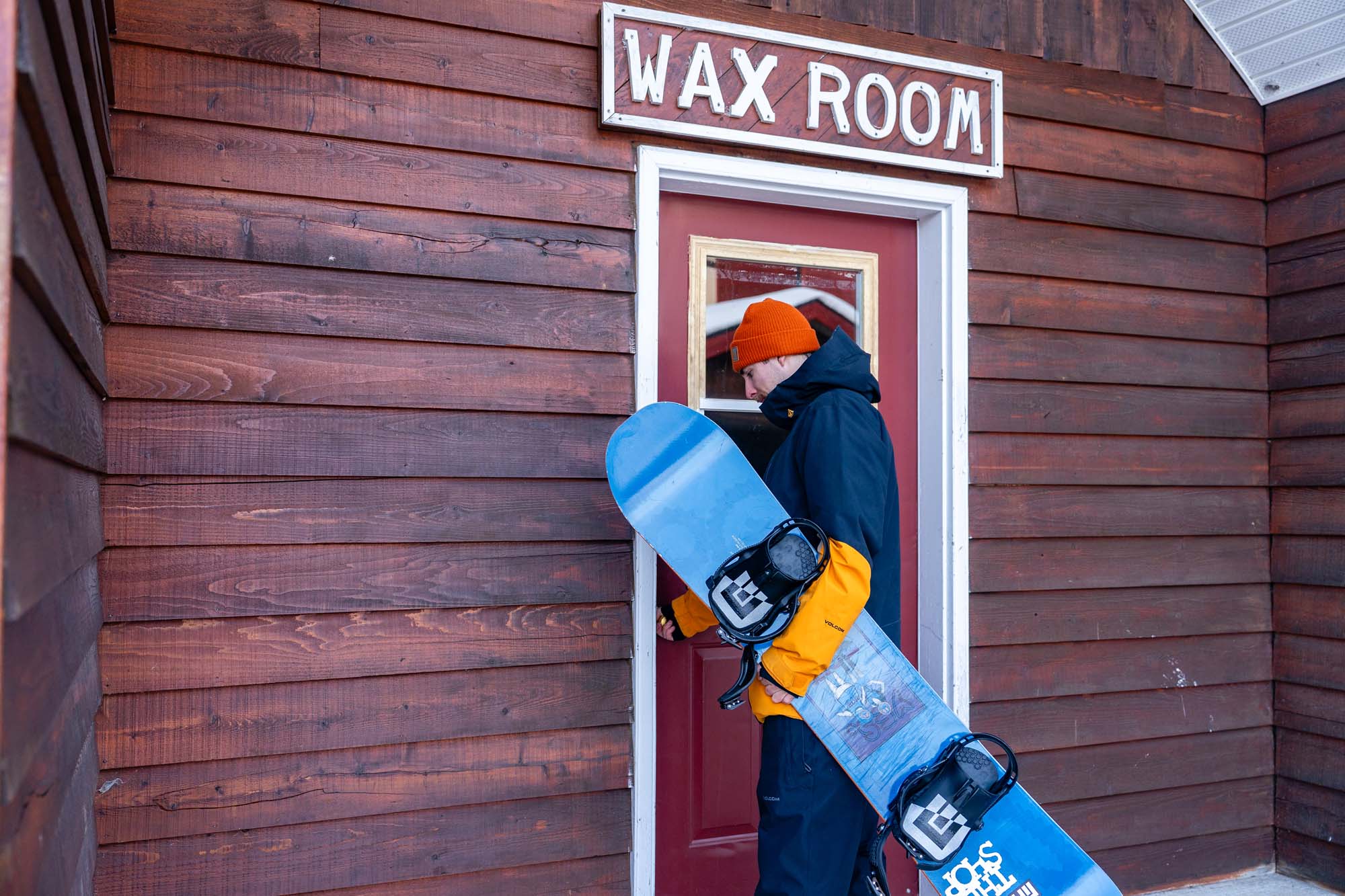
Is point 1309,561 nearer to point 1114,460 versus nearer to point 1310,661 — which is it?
point 1310,661

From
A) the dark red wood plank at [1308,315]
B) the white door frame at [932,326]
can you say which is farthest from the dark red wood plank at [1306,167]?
the white door frame at [932,326]

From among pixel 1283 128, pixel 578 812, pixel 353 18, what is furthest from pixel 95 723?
pixel 1283 128

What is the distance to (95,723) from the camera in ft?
5.74

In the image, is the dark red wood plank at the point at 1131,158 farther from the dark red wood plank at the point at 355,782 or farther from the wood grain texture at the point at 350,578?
the dark red wood plank at the point at 355,782

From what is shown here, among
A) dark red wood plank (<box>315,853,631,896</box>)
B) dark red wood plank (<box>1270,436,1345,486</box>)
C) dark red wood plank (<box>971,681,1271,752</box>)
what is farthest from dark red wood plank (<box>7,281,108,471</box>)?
dark red wood plank (<box>1270,436,1345,486</box>)

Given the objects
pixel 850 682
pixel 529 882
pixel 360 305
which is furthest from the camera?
pixel 529 882

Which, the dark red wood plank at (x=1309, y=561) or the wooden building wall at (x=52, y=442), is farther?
the dark red wood plank at (x=1309, y=561)

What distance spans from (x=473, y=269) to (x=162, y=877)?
1360 mm

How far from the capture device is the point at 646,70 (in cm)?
218

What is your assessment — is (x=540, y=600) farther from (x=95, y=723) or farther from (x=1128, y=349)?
(x=1128, y=349)

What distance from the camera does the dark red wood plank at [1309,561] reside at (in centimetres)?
276

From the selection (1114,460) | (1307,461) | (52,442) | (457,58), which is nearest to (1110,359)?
(1114,460)

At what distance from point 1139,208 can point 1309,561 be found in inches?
46.3

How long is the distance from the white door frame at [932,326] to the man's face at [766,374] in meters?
0.26
